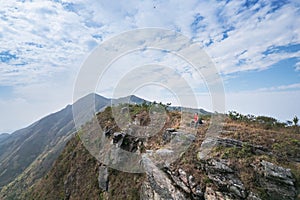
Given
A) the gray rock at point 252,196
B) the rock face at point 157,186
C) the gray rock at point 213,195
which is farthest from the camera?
the rock face at point 157,186

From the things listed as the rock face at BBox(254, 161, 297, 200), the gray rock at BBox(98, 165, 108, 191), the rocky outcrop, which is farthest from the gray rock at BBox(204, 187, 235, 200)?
the gray rock at BBox(98, 165, 108, 191)

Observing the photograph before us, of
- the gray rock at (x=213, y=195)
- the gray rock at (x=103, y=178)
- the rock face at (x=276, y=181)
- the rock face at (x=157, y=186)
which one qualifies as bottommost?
the gray rock at (x=103, y=178)

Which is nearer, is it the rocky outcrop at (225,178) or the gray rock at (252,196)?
the gray rock at (252,196)

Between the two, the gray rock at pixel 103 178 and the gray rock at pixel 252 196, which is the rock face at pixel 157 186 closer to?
the gray rock at pixel 252 196

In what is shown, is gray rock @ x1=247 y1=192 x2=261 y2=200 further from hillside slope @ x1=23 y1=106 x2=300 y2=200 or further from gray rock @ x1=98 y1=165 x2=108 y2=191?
gray rock @ x1=98 y1=165 x2=108 y2=191

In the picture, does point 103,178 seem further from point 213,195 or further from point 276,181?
point 276,181

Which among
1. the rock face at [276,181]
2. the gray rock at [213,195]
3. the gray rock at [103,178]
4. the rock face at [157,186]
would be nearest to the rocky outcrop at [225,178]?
the gray rock at [213,195]

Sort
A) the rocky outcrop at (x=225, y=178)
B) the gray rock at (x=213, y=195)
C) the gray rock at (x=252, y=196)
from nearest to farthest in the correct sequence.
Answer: the gray rock at (x=252, y=196)
the rocky outcrop at (x=225, y=178)
the gray rock at (x=213, y=195)

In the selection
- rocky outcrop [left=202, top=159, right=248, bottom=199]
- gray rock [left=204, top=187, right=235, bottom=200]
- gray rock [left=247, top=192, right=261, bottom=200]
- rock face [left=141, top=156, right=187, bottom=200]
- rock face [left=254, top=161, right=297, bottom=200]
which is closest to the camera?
rock face [left=254, top=161, right=297, bottom=200]
